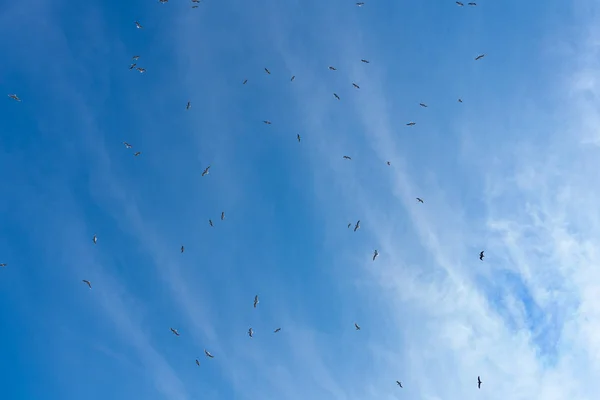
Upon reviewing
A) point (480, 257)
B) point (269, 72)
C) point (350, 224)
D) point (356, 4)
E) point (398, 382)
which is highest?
point (356, 4)

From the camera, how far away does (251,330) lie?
133ft

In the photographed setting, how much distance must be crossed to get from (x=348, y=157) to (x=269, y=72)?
43.6ft

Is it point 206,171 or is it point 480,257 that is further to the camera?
point 206,171

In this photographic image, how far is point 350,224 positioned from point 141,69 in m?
28.2

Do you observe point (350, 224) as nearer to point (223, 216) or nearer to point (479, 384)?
point (223, 216)

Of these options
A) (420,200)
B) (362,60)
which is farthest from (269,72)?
(420,200)

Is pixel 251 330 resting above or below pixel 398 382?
above

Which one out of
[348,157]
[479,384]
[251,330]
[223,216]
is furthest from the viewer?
[348,157]

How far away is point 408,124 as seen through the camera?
50.3 metres

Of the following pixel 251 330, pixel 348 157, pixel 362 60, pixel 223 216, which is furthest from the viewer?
pixel 348 157

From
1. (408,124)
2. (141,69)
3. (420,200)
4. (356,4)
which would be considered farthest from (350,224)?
(141,69)

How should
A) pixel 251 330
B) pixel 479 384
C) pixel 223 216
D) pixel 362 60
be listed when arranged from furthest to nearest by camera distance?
pixel 362 60, pixel 223 216, pixel 251 330, pixel 479 384

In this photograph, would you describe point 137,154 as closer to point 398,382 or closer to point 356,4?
point 356,4

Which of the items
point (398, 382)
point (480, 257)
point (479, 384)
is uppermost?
point (480, 257)
